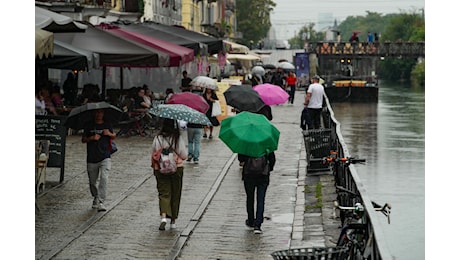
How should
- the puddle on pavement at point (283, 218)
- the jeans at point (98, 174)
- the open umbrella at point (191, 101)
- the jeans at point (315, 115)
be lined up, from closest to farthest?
the jeans at point (98, 174) → the puddle on pavement at point (283, 218) → the open umbrella at point (191, 101) → the jeans at point (315, 115)

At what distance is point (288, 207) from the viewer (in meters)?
16.0

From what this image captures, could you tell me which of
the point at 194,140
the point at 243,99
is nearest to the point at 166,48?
the point at 194,140

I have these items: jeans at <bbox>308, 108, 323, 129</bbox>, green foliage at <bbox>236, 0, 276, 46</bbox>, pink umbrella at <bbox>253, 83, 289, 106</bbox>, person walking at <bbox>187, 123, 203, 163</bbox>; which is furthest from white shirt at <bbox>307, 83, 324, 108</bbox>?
green foliage at <bbox>236, 0, 276, 46</bbox>

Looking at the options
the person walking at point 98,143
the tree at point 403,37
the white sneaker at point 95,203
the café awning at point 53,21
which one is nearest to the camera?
the café awning at point 53,21

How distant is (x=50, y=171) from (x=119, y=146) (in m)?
5.07

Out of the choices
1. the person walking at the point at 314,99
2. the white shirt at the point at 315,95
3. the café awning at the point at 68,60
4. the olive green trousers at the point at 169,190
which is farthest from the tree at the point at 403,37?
the olive green trousers at the point at 169,190

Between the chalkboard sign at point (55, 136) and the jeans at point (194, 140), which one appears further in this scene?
the jeans at point (194, 140)

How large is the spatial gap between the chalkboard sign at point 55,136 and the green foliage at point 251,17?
100 meters

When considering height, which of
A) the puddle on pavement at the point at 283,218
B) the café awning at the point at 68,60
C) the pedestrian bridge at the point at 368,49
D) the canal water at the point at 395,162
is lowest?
the canal water at the point at 395,162

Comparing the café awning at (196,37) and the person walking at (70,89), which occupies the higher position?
the café awning at (196,37)

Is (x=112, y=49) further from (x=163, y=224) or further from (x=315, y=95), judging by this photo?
(x=163, y=224)

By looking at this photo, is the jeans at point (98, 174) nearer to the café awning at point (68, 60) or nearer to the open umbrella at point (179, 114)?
the open umbrella at point (179, 114)

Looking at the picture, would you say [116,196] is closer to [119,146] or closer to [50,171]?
[50,171]

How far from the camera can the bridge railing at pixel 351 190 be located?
873 centimetres
